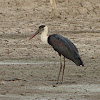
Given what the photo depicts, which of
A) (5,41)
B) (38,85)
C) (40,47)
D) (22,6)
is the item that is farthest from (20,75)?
(22,6)

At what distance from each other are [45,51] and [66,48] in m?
4.50

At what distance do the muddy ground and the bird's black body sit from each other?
16.0 inches

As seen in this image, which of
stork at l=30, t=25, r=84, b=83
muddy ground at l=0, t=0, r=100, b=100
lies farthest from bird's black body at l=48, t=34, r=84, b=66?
muddy ground at l=0, t=0, r=100, b=100

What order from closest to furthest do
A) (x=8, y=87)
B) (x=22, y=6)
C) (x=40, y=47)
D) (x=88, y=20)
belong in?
(x=8, y=87)
(x=40, y=47)
(x=88, y=20)
(x=22, y=6)

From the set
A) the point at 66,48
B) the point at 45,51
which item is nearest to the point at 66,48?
the point at 66,48

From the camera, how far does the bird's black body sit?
995cm

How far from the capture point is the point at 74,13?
2162 centimetres

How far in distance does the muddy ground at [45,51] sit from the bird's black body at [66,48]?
1.34 ft

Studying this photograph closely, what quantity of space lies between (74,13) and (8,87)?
12439mm

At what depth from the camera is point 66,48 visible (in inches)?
400

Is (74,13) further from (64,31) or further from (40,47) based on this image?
(40,47)

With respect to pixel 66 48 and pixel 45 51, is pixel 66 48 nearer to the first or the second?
pixel 66 48

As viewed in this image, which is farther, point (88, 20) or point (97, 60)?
point (88, 20)

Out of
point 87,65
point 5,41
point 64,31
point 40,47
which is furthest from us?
point 64,31
